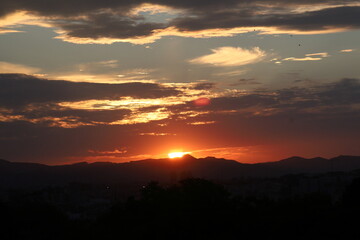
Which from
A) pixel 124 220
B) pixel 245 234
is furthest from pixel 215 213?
pixel 124 220

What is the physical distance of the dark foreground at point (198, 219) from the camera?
156ft

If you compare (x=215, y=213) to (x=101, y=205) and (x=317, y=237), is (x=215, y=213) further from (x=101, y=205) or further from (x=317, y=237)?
(x=101, y=205)

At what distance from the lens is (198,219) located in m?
54.4

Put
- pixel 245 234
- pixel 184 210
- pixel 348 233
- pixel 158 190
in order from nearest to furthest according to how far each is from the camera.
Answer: pixel 348 233 → pixel 245 234 → pixel 184 210 → pixel 158 190

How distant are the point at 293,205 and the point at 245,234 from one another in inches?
536

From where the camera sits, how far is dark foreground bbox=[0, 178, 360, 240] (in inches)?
1874

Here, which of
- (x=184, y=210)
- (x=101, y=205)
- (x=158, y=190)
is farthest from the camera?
(x=101, y=205)

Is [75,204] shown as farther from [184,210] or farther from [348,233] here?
[348,233]

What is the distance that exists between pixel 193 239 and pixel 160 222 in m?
4.66

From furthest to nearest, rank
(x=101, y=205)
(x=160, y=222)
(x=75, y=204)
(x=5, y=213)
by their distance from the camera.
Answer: (x=75, y=204) → (x=101, y=205) → (x=5, y=213) → (x=160, y=222)

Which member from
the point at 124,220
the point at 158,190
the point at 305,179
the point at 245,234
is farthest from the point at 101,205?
the point at 245,234

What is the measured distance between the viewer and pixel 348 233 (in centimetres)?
4328

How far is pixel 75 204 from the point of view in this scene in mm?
164000

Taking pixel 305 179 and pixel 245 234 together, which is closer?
pixel 245 234
